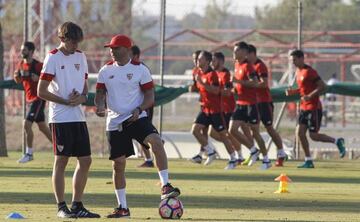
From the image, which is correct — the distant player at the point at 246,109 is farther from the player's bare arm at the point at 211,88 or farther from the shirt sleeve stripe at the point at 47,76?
the shirt sleeve stripe at the point at 47,76

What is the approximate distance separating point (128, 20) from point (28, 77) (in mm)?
37387

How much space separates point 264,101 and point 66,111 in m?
10.5

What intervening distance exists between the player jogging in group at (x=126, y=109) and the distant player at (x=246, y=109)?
9213mm

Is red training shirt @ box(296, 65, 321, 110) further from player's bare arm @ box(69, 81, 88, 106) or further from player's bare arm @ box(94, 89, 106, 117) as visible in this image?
player's bare arm @ box(69, 81, 88, 106)

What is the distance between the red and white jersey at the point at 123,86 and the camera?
14.6 m

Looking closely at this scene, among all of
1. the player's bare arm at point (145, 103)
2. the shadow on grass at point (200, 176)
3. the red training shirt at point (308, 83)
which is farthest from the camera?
the red training shirt at point (308, 83)

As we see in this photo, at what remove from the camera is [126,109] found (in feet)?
48.1

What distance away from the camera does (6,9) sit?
2442 inches

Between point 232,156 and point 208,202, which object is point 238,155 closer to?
point 232,156

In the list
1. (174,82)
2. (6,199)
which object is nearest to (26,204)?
(6,199)

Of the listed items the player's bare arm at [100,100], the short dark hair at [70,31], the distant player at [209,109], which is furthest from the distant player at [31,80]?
the short dark hair at [70,31]

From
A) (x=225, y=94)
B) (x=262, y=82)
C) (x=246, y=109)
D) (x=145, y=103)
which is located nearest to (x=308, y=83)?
(x=262, y=82)

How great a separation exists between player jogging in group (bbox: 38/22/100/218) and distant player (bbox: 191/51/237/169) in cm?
970

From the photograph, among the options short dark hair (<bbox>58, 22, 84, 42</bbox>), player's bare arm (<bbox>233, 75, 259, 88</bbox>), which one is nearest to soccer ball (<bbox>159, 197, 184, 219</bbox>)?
short dark hair (<bbox>58, 22, 84, 42</bbox>)
